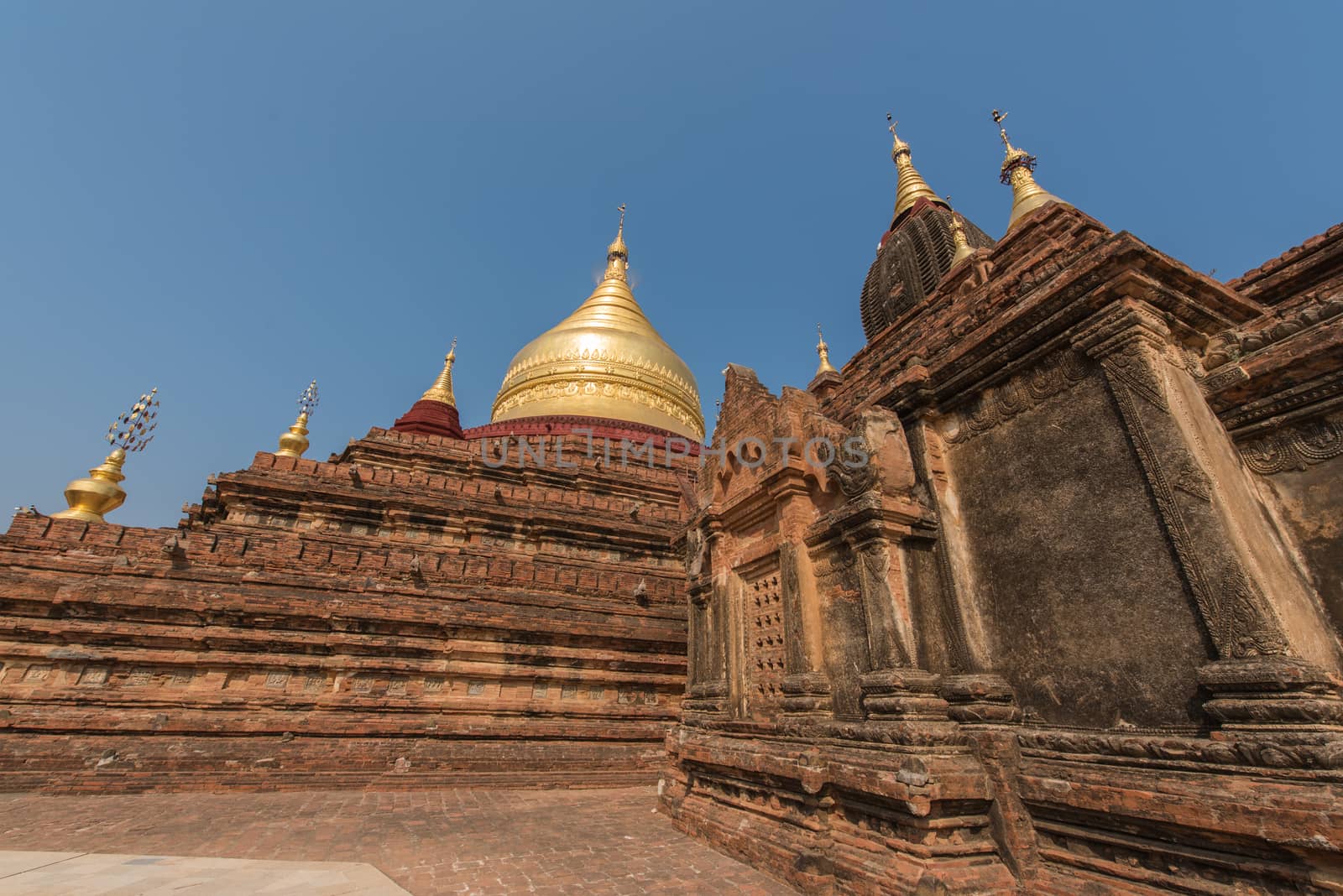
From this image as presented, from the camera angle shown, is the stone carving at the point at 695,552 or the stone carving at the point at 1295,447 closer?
the stone carving at the point at 1295,447

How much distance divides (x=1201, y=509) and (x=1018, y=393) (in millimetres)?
2232

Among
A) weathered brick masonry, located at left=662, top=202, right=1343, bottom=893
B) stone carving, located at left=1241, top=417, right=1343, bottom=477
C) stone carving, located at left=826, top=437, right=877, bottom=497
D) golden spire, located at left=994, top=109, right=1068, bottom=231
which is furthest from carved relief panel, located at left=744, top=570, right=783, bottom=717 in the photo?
golden spire, located at left=994, top=109, right=1068, bottom=231

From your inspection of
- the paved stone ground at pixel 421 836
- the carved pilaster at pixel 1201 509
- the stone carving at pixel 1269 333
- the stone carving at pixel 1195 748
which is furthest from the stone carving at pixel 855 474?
the paved stone ground at pixel 421 836

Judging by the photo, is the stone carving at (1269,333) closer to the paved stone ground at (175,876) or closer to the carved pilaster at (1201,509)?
the carved pilaster at (1201,509)

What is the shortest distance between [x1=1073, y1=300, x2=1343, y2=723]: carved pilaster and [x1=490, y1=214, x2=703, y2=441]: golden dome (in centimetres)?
2463

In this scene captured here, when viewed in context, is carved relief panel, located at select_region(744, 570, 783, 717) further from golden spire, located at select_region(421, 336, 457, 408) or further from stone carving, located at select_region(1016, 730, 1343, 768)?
golden spire, located at select_region(421, 336, 457, 408)

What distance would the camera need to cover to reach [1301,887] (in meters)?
3.66

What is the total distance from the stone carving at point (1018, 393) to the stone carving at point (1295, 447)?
4.63 ft

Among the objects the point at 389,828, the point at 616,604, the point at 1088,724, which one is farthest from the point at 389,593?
the point at 1088,724

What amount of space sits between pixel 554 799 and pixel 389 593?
5160 millimetres

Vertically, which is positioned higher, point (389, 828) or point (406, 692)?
point (406, 692)

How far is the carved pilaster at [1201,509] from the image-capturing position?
13.7 feet

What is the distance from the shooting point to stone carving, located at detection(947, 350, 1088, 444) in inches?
Answer: 243

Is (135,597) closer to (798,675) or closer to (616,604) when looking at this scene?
(616,604)
